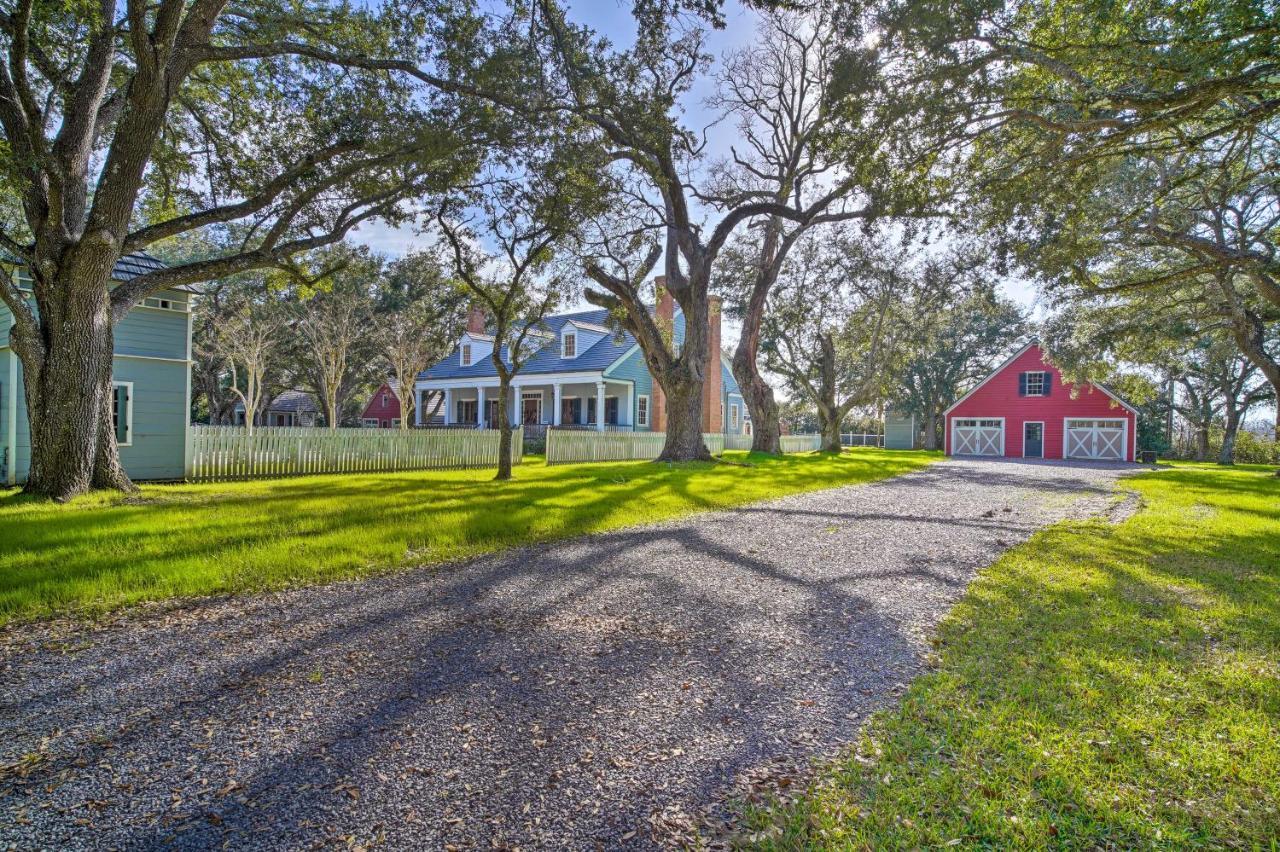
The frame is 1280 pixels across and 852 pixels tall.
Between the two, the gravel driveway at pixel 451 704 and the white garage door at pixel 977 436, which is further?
the white garage door at pixel 977 436

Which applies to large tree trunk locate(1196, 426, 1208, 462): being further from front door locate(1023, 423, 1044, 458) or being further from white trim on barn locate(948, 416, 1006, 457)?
white trim on barn locate(948, 416, 1006, 457)

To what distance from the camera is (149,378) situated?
1310cm

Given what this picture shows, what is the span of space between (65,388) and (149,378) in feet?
17.4

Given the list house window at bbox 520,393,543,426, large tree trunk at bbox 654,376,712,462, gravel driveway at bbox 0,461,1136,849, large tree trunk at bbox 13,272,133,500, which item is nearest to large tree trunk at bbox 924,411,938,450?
house window at bbox 520,393,543,426

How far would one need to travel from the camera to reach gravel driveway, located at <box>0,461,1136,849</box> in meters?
2.00

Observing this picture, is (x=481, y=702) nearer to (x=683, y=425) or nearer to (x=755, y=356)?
(x=683, y=425)

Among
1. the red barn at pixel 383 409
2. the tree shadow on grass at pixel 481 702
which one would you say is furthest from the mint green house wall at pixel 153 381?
the red barn at pixel 383 409

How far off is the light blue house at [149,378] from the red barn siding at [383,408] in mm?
27104

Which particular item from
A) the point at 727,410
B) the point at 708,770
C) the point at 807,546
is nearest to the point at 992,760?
the point at 708,770

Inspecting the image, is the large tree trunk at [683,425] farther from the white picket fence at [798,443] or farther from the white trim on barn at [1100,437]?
the white trim on barn at [1100,437]

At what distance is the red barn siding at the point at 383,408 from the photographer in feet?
134

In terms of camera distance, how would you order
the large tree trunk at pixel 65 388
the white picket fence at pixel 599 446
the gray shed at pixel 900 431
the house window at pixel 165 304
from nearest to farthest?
the large tree trunk at pixel 65 388, the house window at pixel 165 304, the white picket fence at pixel 599 446, the gray shed at pixel 900 431

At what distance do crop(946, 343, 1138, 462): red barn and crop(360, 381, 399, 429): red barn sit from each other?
35571mm

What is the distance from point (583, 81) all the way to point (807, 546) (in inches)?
298
